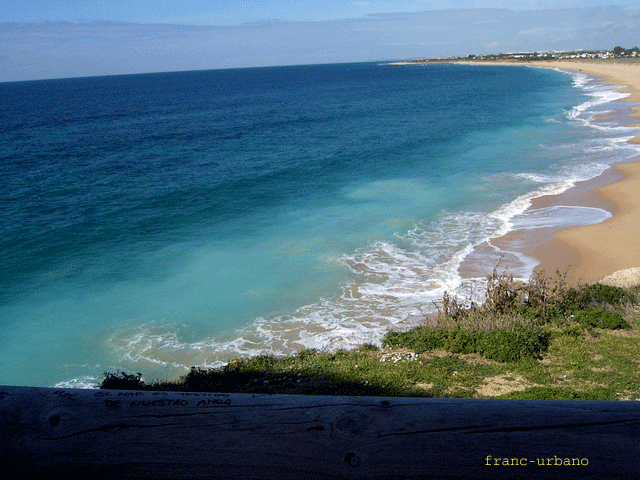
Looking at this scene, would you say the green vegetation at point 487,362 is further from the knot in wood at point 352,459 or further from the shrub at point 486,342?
the knot in wood at point 352,459

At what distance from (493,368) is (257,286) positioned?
990cm

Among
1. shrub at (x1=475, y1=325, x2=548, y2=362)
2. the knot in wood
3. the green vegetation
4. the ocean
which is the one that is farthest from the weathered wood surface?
the ocean

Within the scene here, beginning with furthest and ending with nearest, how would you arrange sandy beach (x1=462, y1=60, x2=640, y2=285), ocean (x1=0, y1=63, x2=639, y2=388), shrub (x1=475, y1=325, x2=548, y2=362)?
sandy beach (x1=462, y1=60, x2=640, y2=285) < ocean (x1=0, y1=63, x2=639, y2=388) < shrub (x1=475, y1=325, x2=548, y2=362)

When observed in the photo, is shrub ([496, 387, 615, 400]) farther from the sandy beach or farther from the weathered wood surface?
the weathered wood surface

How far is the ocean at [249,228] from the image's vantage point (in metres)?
14.4

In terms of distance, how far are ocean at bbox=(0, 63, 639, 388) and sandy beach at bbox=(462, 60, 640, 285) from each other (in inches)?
34.9

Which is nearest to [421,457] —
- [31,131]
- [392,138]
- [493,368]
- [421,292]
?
[493,368]

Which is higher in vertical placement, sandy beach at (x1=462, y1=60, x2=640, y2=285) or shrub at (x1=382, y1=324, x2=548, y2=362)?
shrub at (x1=382, y1=324, x2=548, y2=362)

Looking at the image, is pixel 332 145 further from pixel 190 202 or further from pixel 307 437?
pixel 307 437

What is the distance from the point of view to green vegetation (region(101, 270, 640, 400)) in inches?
315

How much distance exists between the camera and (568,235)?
19.4 m

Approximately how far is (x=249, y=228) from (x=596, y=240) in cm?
1406

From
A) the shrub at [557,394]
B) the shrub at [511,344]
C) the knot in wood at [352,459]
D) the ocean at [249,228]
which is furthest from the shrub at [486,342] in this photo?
the knot in wood at [352,459]

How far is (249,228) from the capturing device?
23.5 meters
